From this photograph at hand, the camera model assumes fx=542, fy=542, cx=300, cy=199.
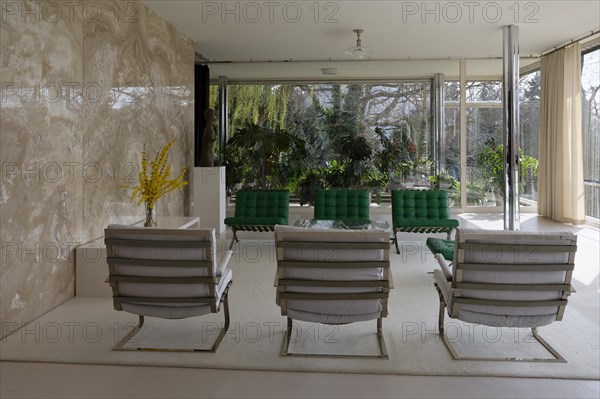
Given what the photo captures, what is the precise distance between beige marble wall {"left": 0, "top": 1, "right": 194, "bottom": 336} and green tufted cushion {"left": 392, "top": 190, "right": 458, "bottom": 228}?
3587mm

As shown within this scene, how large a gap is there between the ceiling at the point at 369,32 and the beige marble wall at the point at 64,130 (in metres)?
1.10

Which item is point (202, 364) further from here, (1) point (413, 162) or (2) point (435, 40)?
(1) point (413, 162)

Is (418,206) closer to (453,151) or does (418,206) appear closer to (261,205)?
(261,205)

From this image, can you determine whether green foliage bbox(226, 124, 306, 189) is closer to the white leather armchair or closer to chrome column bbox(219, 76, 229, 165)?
chrome column bbox(219, 76, 229, 165)

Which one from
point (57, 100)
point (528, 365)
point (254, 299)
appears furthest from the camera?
point (254, 299)

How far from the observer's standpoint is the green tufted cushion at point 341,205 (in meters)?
7.93

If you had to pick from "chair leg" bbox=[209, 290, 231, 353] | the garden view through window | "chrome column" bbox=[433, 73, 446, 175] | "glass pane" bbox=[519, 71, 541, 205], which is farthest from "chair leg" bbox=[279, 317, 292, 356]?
"glass pane" bbox=[519, 71, 541, 205]

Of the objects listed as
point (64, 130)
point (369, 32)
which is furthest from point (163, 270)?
point (369, 32)

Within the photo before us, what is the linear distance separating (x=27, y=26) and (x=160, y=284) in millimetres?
2408

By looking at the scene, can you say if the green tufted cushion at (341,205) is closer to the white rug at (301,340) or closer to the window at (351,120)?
the white rug at (301,340)

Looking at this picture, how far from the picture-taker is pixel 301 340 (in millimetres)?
4129

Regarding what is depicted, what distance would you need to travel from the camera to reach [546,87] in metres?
10.7

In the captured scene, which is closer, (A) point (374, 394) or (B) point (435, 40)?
(A) point (374, 394)

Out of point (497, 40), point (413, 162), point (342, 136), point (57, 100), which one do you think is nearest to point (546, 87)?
point (497, 40)
